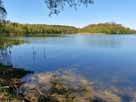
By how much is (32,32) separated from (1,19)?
13270 centimetres

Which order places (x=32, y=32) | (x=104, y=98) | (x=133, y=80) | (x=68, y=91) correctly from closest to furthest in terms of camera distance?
1. (x=104, y=98)
2. (x=68, y=91)
3. (x=133, y=80)
4. (x=32, y=32)

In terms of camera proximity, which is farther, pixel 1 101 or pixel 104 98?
pixel 104 98

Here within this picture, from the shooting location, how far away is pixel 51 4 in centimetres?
1373

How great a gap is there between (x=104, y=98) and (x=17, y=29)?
137 metres

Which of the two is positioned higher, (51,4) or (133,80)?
(51,4)

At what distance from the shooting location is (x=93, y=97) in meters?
16.0

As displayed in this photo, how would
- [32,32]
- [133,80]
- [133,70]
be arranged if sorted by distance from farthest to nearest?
[32,32] < [133,70] < [133,80]

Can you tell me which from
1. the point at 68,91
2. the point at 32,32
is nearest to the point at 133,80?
the point at 68,91

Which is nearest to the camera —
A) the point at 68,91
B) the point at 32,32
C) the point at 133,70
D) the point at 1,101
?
the point at 1,101

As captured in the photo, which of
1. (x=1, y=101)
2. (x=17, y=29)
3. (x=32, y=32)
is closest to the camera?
(x=1, y=101)

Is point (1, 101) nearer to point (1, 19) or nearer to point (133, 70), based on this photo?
point (133, 70)

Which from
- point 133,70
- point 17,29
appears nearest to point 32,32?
point 17,29

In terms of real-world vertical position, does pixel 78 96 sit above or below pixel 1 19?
below

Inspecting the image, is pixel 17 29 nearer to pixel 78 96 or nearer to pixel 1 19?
pixel 1 19
